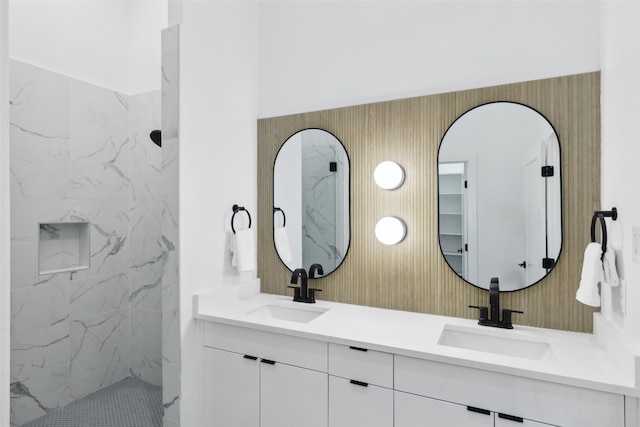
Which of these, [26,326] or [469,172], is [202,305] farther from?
[469,172]

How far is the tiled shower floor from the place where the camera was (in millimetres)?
2220

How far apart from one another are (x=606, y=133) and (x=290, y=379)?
1759 mm

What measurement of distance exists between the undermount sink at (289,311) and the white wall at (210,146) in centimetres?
27

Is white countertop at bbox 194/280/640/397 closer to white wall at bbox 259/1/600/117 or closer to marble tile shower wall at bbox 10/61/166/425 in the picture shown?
marble tile shower wall at bbox 10/61/166/425

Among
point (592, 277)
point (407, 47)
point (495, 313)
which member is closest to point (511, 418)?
point (495, 313)

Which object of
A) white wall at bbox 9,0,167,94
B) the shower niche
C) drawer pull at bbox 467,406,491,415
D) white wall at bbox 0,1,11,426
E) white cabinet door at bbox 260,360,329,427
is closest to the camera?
white wall at bbox 0,1,11,426

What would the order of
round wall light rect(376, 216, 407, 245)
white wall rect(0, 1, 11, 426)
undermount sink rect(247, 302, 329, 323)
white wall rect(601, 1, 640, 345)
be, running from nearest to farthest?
white wall rect(0, 1, 11, 426) → white wall rect(601, 1, 640, 345) → round wall light rect(376, 216, 407, 245) → undermount sink rect(247, 302, 329, 323)

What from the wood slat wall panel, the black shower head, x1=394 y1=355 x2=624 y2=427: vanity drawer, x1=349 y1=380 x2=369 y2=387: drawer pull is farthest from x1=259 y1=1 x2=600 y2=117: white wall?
x1=349 y1=380 x2=369 y2=387: drawer pull

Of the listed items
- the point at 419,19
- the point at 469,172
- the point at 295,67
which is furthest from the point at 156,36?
the point at 469,172

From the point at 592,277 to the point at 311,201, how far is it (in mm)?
1439

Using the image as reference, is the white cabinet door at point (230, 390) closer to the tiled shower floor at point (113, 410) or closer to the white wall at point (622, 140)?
the tiled shower floor at point (113, 410)

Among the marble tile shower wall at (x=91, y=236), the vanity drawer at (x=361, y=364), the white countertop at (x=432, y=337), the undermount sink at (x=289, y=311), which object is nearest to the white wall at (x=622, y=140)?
the white countertop at (x=432, y=337)

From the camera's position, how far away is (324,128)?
7.36 ft

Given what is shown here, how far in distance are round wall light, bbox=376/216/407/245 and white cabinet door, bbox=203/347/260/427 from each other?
922 millimetres
